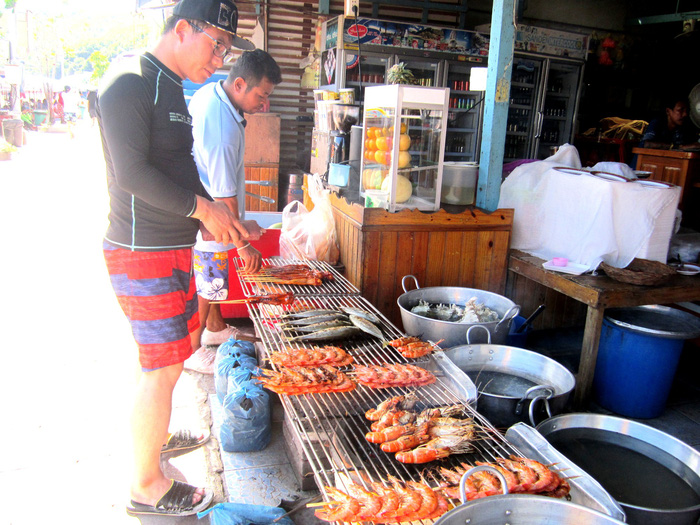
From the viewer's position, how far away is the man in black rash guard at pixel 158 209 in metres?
2.48

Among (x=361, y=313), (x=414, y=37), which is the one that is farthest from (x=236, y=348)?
(x=414, y=37)

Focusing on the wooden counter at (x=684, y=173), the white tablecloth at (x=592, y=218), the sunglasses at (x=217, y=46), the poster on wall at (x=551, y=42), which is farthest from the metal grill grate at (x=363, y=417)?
the poster on wall at (x=551, y=42)

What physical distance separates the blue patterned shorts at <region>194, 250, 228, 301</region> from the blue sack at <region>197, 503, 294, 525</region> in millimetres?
1933

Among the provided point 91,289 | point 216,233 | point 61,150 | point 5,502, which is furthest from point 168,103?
point 61,150

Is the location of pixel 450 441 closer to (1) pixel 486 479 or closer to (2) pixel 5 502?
(1) pixel 486 479

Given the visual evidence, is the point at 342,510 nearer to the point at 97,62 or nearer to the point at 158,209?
the point at 158,209

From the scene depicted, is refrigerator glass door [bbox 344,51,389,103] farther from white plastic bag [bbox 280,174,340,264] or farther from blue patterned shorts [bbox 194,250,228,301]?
blue patterned shorts [bbox 194,250,228,301]

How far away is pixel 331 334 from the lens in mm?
3301

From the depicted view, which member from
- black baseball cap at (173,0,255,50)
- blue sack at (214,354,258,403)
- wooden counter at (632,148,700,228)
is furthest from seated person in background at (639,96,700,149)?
black baseball cap at (173,0,255,50)

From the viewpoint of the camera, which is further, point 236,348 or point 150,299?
point 236,348

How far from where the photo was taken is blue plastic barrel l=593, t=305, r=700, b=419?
3.93 metres

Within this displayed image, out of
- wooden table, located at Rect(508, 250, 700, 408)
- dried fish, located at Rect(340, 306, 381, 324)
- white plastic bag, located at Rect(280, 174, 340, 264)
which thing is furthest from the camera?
white plastic bag, located at Rect(280, 174, 340, 264)

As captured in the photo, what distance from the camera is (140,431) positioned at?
2.73m

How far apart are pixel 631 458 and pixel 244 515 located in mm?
2113
